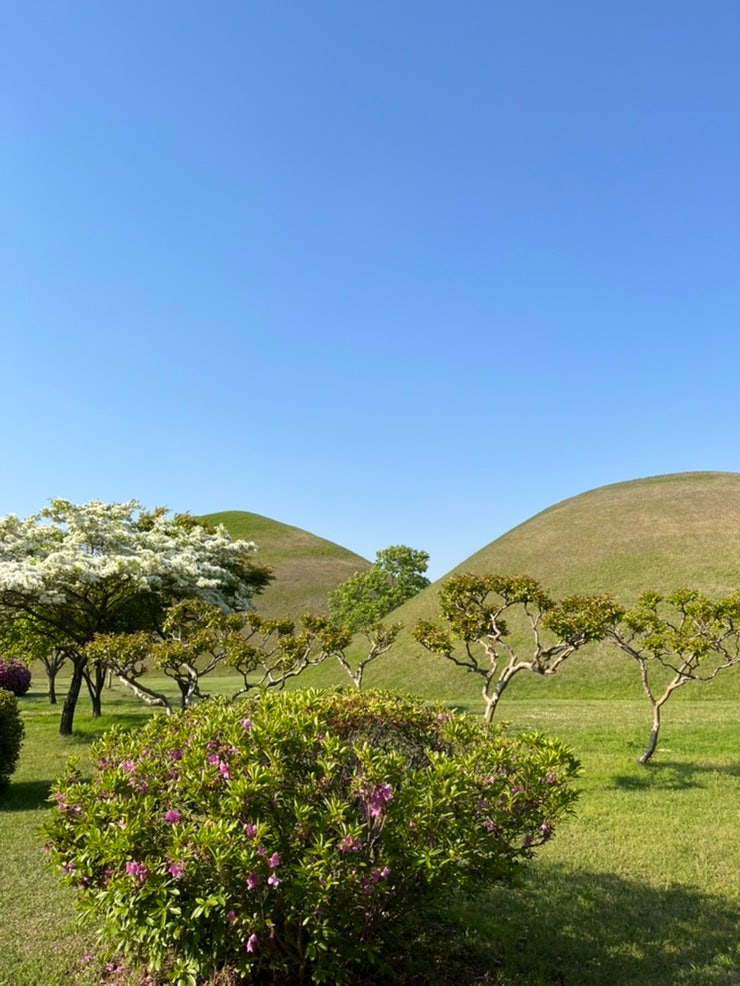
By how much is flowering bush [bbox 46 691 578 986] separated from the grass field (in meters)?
1.35

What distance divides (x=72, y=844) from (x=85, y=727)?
92.0 ft

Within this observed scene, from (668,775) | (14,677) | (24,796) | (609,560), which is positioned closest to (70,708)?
(24,796)

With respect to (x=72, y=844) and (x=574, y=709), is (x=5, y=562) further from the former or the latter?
(x=574, y=709)

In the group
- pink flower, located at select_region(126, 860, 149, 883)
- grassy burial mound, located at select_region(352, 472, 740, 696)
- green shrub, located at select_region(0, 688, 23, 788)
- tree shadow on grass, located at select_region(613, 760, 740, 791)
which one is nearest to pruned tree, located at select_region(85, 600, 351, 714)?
green shrub, located at select_region(0, 688, 23, 788)

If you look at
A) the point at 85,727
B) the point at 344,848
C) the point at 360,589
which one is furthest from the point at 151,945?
the point at 360,589

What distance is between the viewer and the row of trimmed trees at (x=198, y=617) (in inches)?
814

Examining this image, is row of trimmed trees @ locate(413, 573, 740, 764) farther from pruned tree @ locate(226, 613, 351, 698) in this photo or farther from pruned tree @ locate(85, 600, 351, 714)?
pruned tree @ locate(85, 600, 351, 714)

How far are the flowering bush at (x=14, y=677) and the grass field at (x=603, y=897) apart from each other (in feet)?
113

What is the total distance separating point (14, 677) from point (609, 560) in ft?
179

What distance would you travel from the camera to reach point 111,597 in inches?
1228

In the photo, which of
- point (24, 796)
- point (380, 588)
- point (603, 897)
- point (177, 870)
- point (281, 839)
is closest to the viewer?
point (177, 870)

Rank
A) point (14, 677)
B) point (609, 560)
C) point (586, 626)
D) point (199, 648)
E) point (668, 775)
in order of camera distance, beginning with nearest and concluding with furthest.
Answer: point (668, 775) < point (586, 626) < point (199, 648) < point (14, 677) < point (609, 560)

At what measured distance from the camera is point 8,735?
17.1m

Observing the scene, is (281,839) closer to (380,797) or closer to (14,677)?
(380,797)
